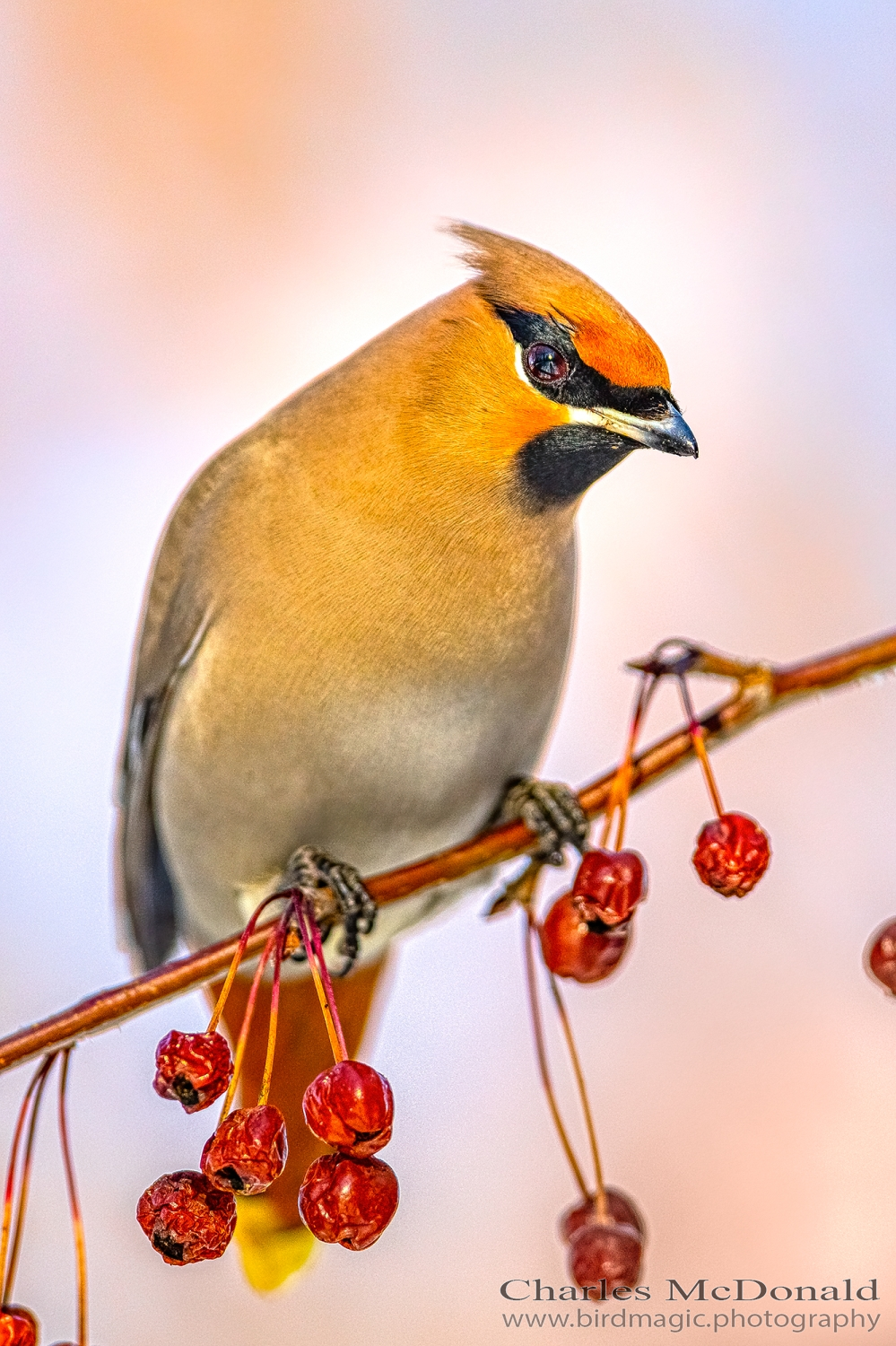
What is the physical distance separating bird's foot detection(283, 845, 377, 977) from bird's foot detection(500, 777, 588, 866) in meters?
0.17

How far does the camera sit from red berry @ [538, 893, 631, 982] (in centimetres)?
124

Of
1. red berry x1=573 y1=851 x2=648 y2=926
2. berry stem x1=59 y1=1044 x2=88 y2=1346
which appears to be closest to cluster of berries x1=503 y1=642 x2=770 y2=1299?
red berry x1=573 y1=851 x2=648 y2=926

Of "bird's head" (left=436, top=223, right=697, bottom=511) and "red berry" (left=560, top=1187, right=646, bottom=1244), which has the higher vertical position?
"bird's head" (left=436, top=223, right=697, bottom=511)

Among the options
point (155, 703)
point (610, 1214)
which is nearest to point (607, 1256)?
point (610, 1214)

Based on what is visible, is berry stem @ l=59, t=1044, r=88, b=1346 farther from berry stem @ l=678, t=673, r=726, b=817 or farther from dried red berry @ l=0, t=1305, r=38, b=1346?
berry stem @ l=678, t=673, r=726, b=817

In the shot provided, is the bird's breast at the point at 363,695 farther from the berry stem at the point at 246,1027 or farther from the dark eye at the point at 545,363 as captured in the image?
the berry stem at the point at 246,1027

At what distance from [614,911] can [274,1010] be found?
282 millimetres

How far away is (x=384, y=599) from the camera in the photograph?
156 cm

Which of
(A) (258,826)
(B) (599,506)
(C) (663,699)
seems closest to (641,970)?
(C) (663,699)

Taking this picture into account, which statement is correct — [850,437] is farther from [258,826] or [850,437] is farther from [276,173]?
[258,826]

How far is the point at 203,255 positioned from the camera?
8.75ft

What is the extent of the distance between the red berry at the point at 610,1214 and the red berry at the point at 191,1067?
1.30 feet

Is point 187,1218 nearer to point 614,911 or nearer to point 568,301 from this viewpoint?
point 614,911

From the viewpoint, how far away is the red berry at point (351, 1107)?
1070 mm
